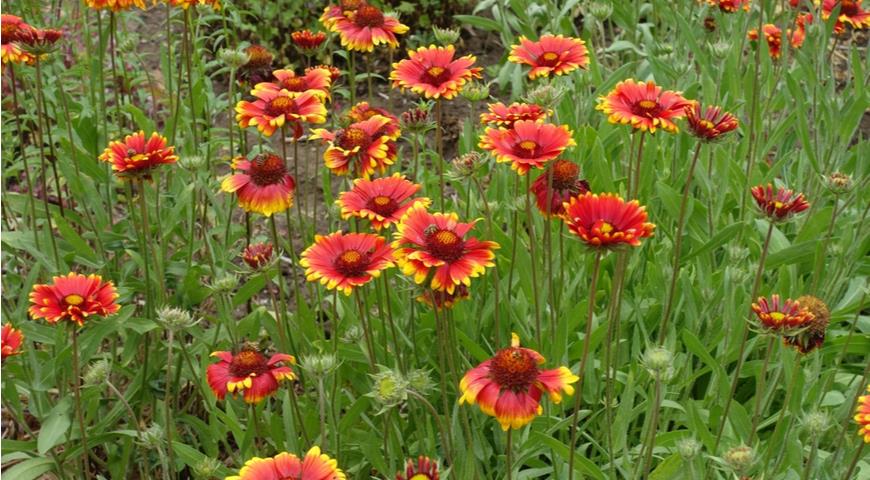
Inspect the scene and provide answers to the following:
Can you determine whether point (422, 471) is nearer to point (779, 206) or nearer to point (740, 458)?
point (740, 458)

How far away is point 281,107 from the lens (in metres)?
1.86

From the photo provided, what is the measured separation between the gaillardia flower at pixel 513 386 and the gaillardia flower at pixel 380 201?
0.36 m

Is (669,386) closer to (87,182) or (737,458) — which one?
(737,458)

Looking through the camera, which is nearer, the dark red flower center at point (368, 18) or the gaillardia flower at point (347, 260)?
the gaillardia flower at point (347, 260)

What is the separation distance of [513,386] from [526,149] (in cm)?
43

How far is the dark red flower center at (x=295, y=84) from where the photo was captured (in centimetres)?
202

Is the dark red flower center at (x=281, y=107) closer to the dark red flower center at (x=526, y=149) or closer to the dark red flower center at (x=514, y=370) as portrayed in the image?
the dark red flower center at (x=526, y=149)

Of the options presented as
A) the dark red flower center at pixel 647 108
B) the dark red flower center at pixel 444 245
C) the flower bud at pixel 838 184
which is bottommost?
the flower bud at pixel 838 184

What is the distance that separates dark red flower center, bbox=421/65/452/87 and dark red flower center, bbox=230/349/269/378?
651 millimetres

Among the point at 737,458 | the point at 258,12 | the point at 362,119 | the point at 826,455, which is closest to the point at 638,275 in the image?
the point at 826,455

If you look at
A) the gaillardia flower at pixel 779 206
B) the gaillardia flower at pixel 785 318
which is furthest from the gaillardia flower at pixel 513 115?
the gaillardia flower at pixel 785 318

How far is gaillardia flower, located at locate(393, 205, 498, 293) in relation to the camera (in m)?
1.50

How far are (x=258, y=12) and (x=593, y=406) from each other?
2996 mm

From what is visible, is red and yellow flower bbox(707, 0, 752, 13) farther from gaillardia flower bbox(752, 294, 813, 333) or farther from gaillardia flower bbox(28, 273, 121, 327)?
gaillardia flower bbox(28, 273, 121, 327)
